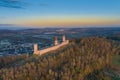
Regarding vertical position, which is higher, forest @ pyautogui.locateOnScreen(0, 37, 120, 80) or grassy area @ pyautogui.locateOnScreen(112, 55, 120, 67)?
forest @ pyautogui.locateOnScreen(0, 37, 120, 80)

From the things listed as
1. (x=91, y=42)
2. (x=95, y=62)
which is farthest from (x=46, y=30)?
(x=95, y=62)

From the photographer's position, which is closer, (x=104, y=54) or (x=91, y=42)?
(x=104, y=54)

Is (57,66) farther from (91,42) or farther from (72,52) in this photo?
(91,42)

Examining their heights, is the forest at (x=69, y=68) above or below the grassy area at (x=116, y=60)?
above

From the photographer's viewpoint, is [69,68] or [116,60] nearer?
[69,68]

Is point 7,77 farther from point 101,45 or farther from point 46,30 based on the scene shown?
point 46,30

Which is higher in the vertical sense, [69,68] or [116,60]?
[69,68]

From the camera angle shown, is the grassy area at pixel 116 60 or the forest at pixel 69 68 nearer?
the forest at pixel 69 68

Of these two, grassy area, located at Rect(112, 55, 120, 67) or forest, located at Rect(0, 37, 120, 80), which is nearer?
forest, located at Rect(0, 37, 120, 80)

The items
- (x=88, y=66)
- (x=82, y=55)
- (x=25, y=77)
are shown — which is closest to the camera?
(x=25, y=77)

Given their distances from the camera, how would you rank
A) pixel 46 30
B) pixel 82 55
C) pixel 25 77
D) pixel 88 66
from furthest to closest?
pixel 46 30 → pixel 82 55 → pixel 88 66 → pixel 25 77
